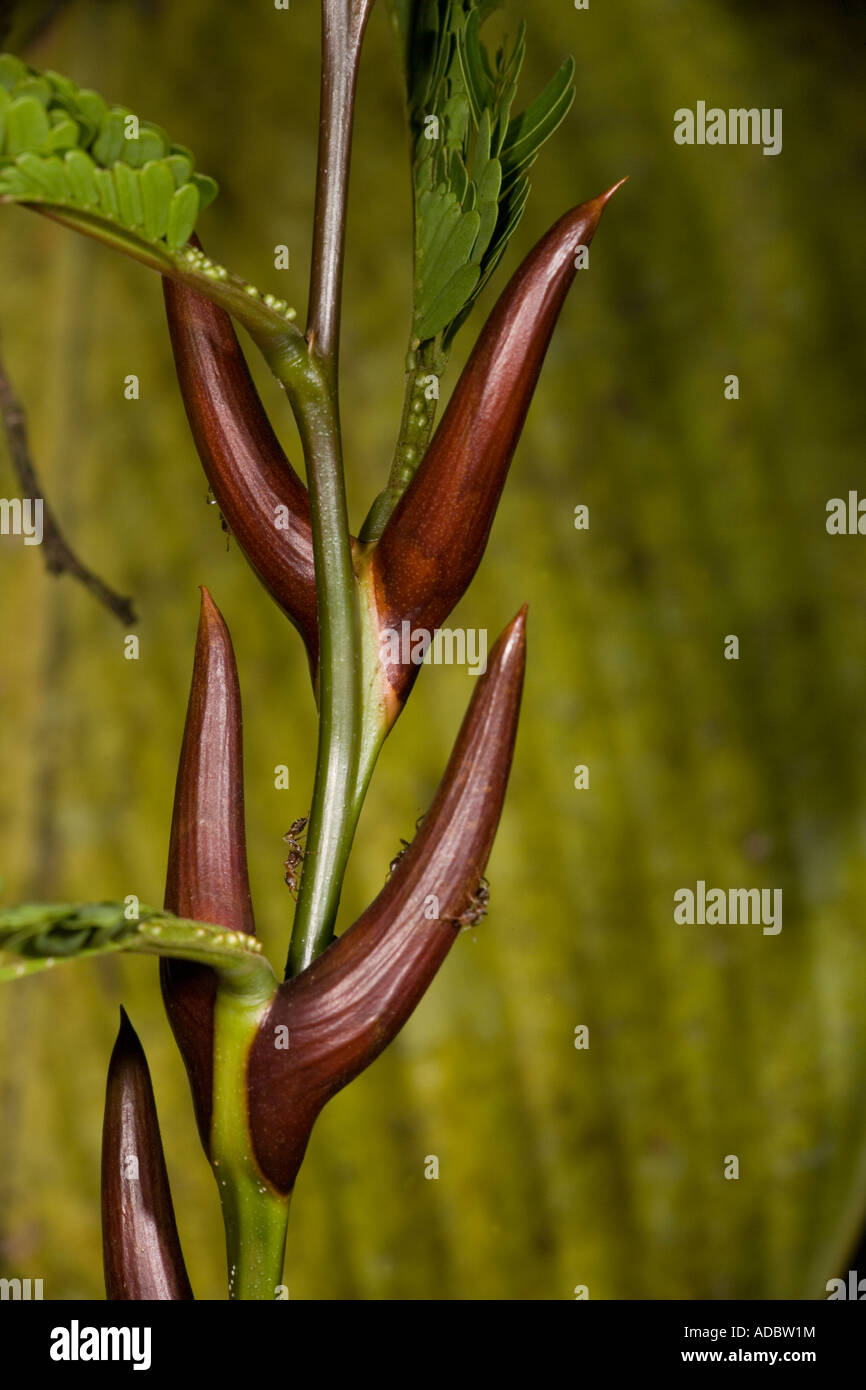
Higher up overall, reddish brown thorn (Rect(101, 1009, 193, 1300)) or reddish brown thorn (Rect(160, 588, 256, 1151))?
reddish brown thorn (Rect(160, 588, 256, 1151))

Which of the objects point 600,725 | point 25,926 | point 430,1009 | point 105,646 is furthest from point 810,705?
point 25,926

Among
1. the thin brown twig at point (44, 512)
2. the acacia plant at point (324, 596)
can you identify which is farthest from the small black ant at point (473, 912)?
the thin brown twig at point (44, 512)

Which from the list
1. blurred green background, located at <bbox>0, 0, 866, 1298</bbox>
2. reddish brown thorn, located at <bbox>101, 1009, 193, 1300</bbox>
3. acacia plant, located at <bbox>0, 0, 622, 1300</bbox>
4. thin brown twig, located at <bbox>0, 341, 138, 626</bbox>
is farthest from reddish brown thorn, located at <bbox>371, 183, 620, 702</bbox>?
blurred green background, located at <bbox>0, 0, 866, 1298</bbox>

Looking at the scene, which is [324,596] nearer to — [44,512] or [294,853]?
[294,853]

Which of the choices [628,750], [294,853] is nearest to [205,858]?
[294,853]

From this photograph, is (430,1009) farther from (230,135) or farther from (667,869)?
(230,135)

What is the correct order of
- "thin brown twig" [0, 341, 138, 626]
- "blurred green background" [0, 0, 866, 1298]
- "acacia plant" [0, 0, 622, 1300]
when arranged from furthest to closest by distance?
"blurred green background" [0, 0, 866, 1298]
"thin brown twig" [0, 341, 138, 626]
"acacia plant" [0, 0, 622, 1300]

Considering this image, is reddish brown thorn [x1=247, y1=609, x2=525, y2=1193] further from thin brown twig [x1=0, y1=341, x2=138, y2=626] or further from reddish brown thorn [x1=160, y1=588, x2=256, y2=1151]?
thin brown twig [x1=0, y1=341, x2=138, y2=626]
